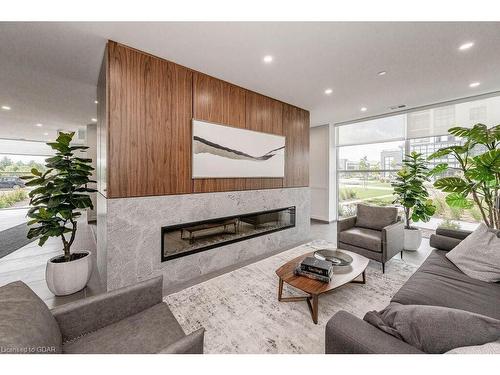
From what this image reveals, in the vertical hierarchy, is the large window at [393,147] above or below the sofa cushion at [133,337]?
above

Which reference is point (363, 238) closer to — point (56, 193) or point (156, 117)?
point (156, 117)

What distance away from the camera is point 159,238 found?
2430 mm

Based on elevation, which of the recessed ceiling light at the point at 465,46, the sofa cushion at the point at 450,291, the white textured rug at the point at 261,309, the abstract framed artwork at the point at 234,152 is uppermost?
the recessed ceiling light at the point at 465,46

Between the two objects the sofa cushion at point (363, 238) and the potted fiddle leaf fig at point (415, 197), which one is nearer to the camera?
the sofa cushion at point (363, 238)

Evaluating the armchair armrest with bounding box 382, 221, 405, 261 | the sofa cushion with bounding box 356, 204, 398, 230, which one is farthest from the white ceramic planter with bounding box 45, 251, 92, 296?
the sofa cushion with bounding box 356, 204, 398, 230

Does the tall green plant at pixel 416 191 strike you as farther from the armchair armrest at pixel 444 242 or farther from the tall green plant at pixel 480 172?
the armchair armrest at pixel 444 242

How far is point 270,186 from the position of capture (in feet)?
12.1

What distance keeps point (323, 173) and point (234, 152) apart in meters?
3.53

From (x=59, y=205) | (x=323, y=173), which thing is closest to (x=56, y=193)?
(x=59, y=205)

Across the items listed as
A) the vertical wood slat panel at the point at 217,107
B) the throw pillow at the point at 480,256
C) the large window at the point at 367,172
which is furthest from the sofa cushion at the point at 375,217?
the vertical wood slat panel at the point at 217,107

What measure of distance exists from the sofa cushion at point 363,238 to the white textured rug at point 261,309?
1.10 ft

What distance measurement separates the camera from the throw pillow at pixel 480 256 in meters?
1.82
